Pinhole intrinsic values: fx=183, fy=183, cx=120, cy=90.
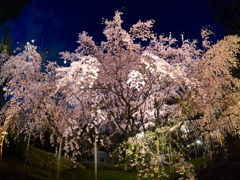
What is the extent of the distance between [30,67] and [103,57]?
361cm

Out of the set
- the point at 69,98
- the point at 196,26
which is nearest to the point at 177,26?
the point at 196,26

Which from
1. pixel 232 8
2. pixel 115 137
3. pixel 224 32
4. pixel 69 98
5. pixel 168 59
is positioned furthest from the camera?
pixel 115 137

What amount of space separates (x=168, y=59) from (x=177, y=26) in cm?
4237

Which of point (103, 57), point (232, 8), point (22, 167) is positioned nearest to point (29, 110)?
point (22, 167)

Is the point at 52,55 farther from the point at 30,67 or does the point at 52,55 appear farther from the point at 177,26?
the point at 177,26

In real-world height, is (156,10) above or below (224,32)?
above

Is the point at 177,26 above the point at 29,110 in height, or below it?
above

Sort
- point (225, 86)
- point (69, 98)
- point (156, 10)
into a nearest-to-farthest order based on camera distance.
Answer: point (69, 98), point (225, 86), point (156, 10)

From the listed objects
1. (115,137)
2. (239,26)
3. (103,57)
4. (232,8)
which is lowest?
(115,137)

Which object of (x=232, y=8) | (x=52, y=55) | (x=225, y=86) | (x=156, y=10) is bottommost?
(x=225, y=86)

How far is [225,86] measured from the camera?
32.4 ft

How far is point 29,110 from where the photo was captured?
30.7 feet

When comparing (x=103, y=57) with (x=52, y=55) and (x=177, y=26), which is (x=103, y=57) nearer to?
(x=52, y=55)

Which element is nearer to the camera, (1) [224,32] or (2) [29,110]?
(2) [29,110]
